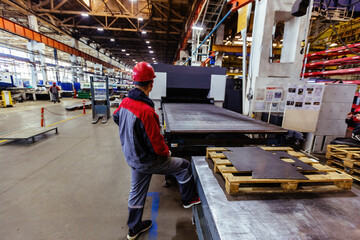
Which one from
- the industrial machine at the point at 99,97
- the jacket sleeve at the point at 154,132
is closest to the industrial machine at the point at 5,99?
the industrial machine at the point at 99,97

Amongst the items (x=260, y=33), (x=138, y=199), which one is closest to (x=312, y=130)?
(x=260, y=33)

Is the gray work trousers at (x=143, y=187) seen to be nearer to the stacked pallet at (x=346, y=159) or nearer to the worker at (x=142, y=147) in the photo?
the worker at (x=142, y=147)

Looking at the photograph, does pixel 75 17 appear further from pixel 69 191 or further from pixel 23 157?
pixel 69 191

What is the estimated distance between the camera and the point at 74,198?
2543mm

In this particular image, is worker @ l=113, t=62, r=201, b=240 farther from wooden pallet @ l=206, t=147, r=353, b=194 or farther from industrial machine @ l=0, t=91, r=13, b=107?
industrial machine @ l=0, t=91, r=13, b=107

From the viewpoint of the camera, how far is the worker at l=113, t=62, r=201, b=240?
5.35 feet

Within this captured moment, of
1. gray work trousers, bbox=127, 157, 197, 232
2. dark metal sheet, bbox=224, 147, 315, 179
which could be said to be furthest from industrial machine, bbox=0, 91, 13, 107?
dark metal sheet, bbox=224, 147, 315, 179

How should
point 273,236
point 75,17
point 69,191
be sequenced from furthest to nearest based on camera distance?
point 75,17 → point 69,191 → point 273,236

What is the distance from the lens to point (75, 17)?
43.2 ft

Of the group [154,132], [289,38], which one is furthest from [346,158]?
[154,132]

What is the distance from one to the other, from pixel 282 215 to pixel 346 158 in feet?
10.6

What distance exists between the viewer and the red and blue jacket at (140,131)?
1.61 meters

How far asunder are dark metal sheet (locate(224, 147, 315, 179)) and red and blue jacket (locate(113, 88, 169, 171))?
2.52ft

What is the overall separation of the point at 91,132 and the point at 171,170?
540 centimetres
